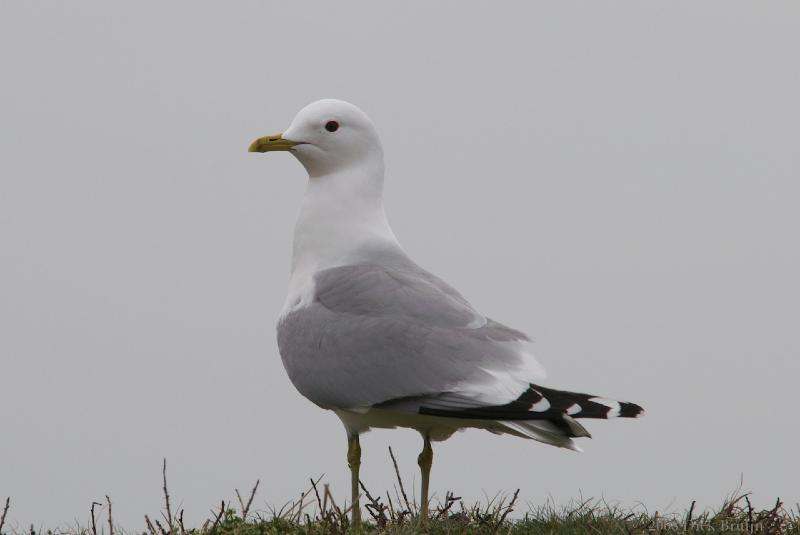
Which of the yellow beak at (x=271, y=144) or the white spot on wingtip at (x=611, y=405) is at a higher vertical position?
the yellow beak at (x=271, y=144)

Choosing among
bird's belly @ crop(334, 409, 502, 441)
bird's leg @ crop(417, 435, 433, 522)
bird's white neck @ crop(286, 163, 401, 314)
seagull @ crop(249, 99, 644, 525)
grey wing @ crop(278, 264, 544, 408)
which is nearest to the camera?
seagull @ crop(249, 99, 644, 525)

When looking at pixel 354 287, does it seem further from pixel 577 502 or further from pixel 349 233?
pixel 577 502

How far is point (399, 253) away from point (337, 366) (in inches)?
39.7

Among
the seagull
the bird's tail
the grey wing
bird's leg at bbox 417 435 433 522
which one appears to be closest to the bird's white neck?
the seagull

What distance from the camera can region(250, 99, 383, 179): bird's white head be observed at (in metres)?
7.89

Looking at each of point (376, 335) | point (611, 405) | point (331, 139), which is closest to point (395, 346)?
point (376, 335)

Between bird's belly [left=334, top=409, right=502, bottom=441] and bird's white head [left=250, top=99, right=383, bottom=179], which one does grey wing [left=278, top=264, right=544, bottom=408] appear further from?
bird's white head [left=250, top=99, right=383, bottom=179]

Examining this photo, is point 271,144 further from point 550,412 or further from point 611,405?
point 611,405

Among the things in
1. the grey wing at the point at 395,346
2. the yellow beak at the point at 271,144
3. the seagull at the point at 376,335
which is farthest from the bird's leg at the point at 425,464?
the yellow beak at the point at 271,144

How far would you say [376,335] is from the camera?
695 cm

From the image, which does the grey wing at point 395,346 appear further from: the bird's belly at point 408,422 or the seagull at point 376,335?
the bird's belly at point 408,422

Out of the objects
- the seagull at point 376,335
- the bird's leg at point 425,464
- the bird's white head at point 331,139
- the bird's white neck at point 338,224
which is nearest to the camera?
the seagull at point 376,335

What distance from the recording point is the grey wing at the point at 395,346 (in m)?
6.68

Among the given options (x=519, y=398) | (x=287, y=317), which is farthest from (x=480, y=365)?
(x=287, y=317)
